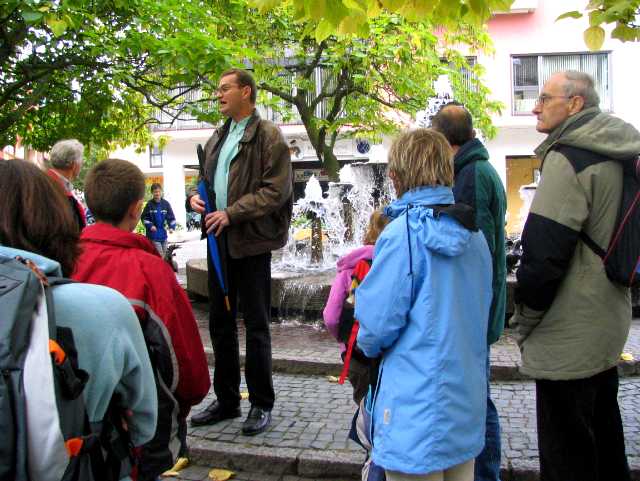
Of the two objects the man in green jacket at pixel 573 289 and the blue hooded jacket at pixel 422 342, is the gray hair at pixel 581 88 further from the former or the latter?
the blue hooded jacket at pixel 422 342

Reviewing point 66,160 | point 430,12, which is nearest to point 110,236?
point 430,12

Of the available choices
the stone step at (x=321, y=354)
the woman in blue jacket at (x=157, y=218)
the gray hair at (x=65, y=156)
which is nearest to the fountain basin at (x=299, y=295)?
the stone step at (x=321, y=354)

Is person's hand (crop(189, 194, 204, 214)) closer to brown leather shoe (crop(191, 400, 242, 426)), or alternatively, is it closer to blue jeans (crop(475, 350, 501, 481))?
brown leather shoe (crop(191, 400, 242, 426))

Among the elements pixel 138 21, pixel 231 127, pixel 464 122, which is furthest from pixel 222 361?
pixel 138 21

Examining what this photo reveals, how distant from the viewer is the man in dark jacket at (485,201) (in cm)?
298

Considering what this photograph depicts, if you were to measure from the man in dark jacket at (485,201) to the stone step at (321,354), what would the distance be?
2.17 metres

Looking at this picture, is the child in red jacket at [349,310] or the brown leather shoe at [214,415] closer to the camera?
the child in red jacket at [349,310]

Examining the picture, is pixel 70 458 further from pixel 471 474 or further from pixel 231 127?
pixel 231 127

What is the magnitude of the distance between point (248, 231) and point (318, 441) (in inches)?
54.0

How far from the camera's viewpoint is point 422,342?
2.26 metres

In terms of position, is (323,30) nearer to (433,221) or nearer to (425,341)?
(433,221)

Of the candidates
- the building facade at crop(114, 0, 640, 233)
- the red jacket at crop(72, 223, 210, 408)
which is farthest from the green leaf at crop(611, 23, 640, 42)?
the building facade at crop(114, 0, 640, 233)

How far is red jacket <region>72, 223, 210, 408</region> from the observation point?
2.29 metres

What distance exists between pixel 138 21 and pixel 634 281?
7910 mm
